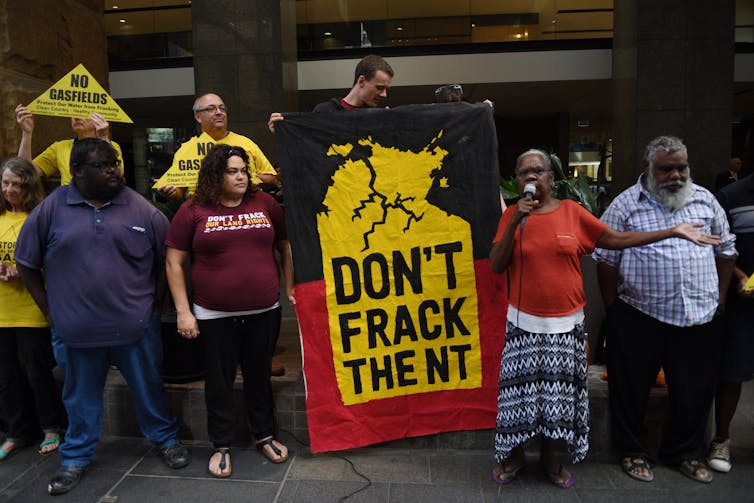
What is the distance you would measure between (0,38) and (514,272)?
14.4 feet

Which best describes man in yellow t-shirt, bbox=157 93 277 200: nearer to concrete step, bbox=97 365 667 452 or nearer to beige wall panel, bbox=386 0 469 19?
concrete step, bbox=97 365 667 452

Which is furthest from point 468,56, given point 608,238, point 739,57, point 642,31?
point 608,238

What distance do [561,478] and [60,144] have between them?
3.88m

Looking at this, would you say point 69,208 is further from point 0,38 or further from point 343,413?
point 0,38

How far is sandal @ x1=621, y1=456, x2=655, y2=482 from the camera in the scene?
327 centimetres

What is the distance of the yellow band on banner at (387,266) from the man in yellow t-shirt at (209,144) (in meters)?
0.65

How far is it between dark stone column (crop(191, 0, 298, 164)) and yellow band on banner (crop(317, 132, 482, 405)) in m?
5.51

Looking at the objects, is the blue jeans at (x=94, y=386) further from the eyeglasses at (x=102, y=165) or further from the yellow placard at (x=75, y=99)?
the yellow placard at (x=75, y=99)

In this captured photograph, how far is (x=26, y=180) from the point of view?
11.7 feet

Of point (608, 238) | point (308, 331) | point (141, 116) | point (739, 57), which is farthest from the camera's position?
point (141, 116)

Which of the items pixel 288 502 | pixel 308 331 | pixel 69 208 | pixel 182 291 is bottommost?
pixel 288 502

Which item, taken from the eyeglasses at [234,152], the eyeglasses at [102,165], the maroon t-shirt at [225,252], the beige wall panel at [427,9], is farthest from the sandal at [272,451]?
the beige wall panel at [427,9]

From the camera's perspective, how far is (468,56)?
40.7ft

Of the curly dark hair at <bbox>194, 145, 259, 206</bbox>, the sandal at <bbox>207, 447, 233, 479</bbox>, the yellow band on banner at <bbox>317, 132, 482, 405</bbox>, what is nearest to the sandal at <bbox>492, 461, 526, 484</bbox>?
the yellow band on banner at <bbox>317, 132, 482, 405</bbox>
